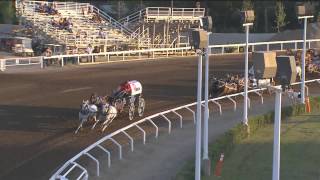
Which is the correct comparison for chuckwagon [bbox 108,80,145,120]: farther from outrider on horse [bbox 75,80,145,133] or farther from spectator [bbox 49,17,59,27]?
spectator [bbox 49,17,59,27]

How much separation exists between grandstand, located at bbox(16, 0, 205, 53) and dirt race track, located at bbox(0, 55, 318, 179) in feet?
30.2

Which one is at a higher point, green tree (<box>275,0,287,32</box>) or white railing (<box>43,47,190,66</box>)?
green tree (<box>275,0,287,32</box>)

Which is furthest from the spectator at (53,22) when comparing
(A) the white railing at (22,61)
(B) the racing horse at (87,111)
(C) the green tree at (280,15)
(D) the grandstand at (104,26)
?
(B) the racing horse at (87,111)

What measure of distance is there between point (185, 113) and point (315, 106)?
4.94 meters

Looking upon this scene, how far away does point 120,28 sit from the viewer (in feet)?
159

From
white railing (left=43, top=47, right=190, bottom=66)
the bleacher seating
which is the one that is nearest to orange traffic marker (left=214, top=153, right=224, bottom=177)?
white railing (left=43, top=47, right=190, bottom=66)

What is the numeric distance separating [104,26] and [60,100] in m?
27.3

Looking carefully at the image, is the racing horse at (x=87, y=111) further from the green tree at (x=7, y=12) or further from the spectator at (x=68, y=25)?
the green tree at (x=7, y=12)

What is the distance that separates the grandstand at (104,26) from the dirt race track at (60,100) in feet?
30.2

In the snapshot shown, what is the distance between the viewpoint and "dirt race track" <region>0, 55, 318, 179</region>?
13766mm

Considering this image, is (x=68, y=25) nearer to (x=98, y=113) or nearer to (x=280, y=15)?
(x=280, y=15)

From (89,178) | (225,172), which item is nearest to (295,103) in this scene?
(225,172)

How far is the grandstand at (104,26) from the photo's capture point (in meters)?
45.0

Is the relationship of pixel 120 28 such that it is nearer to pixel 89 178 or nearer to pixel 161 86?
pixel 161 86
